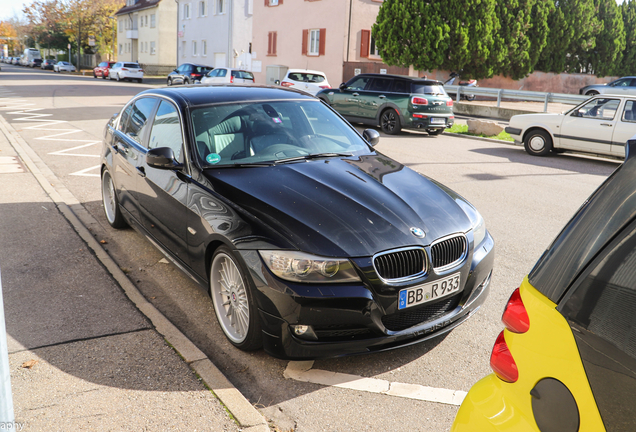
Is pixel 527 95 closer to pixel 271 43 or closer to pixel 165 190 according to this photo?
pixel 165 190

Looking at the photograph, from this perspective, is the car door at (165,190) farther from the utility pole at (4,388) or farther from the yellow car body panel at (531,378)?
the yellow car body panel at (531,378)

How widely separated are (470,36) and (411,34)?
10.3 ft

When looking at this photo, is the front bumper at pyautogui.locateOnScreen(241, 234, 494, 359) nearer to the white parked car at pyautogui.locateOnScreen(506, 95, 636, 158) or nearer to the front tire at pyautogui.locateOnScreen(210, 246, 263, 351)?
the front tire at pyautogui.locateOnScreen(210, 246, 263, 351)

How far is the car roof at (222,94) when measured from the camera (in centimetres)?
482

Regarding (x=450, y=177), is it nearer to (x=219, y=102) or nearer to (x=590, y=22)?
(x=219, y=102)

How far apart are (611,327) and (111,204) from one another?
5890mm

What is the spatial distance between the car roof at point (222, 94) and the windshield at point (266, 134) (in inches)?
3.9

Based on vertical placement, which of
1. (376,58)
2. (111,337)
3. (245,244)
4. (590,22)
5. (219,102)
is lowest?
(111,337)

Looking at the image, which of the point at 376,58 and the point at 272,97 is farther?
the point at 376,58

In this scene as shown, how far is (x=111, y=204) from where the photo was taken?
6.41 m

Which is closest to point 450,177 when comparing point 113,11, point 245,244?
point 245,244

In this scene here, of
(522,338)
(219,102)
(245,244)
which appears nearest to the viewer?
(522,338)

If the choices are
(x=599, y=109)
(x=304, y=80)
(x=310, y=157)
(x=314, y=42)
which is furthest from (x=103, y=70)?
(x=310, y=157)

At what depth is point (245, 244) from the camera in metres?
3.43
